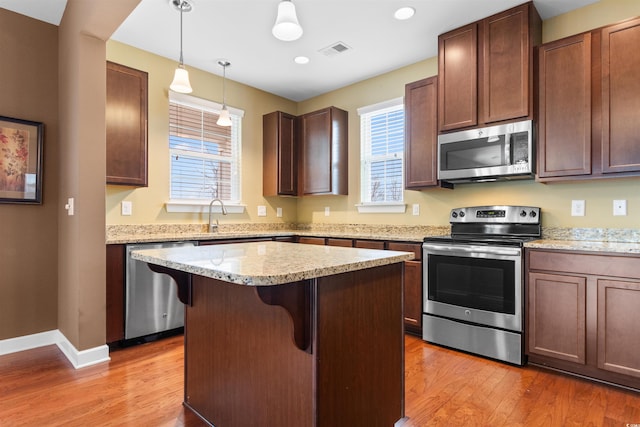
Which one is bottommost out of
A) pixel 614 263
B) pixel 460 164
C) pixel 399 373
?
pixel 399 373

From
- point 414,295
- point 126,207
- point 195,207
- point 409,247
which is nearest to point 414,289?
point 414,295

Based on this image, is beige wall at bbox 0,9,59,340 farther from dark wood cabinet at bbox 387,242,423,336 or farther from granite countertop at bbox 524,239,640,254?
granite countertop at bbox 524,239,640,254

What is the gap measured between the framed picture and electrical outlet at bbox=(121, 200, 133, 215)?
61 centimetres

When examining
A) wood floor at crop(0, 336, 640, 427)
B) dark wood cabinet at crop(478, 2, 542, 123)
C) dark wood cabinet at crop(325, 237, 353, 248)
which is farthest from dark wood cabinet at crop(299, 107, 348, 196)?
wood floor at crop(0, 336, 640, 427)

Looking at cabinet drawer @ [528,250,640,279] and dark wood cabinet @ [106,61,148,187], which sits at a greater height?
dark wood cabinet @ [106,61,148,187]

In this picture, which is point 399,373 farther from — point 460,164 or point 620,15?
point 620,15

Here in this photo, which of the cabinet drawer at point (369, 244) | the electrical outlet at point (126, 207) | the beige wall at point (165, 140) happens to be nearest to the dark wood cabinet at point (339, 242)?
the cabinet drawer at point (369, 244)

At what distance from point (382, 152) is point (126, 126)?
2.60m

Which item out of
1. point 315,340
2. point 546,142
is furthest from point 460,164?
point 315,340

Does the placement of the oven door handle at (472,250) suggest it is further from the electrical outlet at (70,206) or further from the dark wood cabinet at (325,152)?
the electrical outlet at (70,206)

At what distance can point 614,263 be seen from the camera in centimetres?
218

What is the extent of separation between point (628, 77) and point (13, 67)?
4.52 meters

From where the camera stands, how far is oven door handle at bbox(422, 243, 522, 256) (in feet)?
8.35

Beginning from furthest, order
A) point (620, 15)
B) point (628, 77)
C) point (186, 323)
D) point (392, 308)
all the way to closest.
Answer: point (620, 15) → point (628, 77) → point (186, 323) → point (392, 308)
